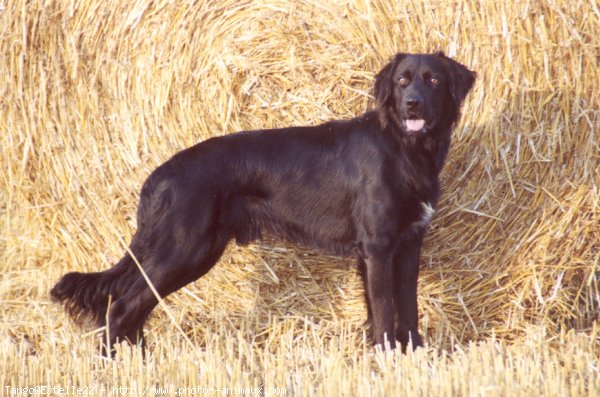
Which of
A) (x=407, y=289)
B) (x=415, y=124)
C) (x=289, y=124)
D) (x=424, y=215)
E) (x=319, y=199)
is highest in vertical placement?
(x=289, y=124)

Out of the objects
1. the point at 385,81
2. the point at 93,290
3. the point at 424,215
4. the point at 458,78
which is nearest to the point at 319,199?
the point at 424,215

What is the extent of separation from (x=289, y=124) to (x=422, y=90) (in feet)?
2.96

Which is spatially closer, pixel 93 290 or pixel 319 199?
pixel 93 290

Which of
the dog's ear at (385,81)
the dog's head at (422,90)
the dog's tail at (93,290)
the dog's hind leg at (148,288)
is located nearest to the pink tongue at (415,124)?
the dog's head at (422,90)

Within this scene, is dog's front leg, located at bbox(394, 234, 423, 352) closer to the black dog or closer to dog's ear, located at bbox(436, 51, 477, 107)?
the black dog

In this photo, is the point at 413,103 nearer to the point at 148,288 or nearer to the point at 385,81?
the point at 385,81

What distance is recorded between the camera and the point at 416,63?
15.3ft

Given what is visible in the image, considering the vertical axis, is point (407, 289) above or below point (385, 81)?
below

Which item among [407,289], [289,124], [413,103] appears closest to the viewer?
[413,103]

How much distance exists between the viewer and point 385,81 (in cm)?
475

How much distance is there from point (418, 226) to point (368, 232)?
250 millimetres

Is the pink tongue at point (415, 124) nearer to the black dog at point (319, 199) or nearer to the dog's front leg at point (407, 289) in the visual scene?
the black dog at point (319, 199)

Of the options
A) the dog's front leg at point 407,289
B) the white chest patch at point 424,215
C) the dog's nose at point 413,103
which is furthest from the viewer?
the dog's front leg at point 407,289

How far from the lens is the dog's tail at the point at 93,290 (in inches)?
187
